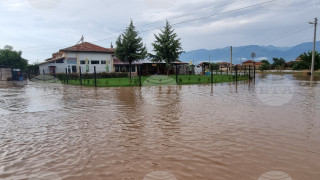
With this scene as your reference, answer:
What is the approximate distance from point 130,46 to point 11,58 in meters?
30.7

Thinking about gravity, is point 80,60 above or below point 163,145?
above

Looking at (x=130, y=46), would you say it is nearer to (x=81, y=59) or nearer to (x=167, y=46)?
(x=167, y=46)

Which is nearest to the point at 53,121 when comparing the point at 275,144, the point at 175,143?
the point at 175,143

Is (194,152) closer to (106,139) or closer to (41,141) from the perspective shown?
(106,139)

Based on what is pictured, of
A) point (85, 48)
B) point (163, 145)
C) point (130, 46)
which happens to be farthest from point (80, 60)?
point (163, 145)

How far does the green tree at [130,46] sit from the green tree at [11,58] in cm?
2848

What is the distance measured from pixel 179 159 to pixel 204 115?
383cm

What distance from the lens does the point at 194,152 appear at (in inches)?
168

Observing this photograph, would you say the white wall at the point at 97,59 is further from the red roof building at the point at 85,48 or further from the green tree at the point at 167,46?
the green tree at the point at 167,46

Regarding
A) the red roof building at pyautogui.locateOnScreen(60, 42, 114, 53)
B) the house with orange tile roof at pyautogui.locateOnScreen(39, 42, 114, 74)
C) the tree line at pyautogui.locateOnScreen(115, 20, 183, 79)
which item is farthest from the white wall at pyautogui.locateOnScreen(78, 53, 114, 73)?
the tree line at pyautogui.locateOnScreen(115, 20, 183, 79)

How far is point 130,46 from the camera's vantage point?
29969mm

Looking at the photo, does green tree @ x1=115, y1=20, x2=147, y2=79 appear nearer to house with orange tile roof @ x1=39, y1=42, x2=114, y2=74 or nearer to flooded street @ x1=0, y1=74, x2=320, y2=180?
house with orange tile roof @ x1=39, y1=42, x2=114, y2=74

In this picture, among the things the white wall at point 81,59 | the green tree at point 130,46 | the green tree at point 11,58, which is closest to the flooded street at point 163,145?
the green tree at point 130,46

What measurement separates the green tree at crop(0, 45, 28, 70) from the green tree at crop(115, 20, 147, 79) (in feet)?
93.4
